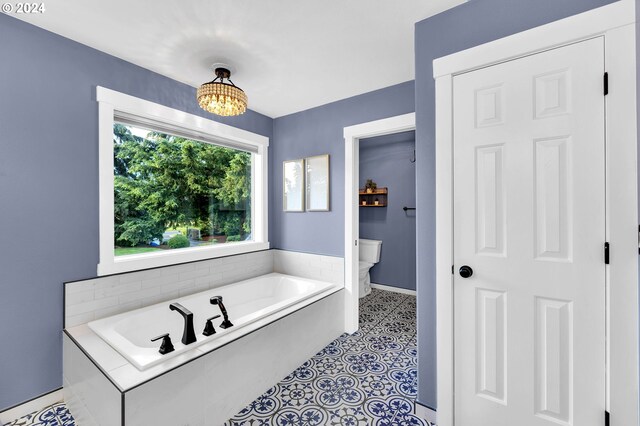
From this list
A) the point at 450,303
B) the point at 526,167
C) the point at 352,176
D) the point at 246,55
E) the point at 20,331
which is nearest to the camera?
the point at 526,167

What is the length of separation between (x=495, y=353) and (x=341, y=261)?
166cm

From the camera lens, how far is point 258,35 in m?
1.89

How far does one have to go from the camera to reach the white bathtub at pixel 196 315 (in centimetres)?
161

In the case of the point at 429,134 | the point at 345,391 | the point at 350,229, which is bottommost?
the point at 345,391

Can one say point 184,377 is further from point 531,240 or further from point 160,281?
point 531,240

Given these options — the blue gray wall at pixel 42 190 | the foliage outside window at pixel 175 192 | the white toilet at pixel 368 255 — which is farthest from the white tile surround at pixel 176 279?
the white toilet at pixel 368 255

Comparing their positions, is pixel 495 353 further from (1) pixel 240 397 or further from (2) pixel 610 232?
(1) pixel 240 397

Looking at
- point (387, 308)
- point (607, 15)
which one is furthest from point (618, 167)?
point (387, 308)

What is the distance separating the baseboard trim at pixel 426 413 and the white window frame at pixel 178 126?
2185 mm

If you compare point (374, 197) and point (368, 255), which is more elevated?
point (374, 197)

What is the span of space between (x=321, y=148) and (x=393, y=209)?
188 cm

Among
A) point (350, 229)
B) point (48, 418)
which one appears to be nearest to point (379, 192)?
point (350, 229)

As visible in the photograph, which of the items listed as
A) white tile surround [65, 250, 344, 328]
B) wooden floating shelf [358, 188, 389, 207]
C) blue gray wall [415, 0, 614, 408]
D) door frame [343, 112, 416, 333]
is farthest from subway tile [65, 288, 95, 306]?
wooden floating shelf [358, 188, 389, 207]

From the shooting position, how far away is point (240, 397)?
5.88ft
